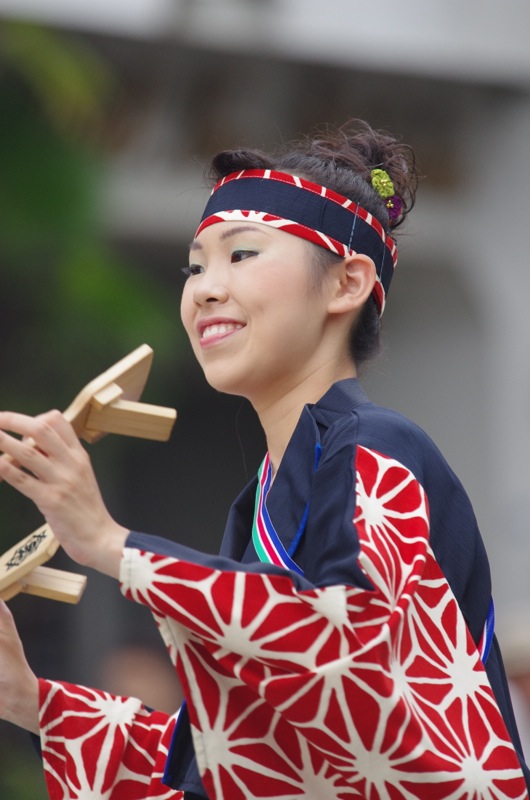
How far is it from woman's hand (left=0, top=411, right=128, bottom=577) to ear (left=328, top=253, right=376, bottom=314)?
0.53 m

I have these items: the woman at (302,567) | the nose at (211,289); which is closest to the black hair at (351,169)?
the woman at (302,567)

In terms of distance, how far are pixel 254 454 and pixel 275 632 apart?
16.7 feet

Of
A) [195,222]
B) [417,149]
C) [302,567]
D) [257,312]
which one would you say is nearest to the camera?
[302,567]

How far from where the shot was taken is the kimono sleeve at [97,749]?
1.91 meters

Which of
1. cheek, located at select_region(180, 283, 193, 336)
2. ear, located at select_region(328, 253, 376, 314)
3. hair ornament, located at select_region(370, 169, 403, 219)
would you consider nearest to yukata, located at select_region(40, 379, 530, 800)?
ear, located at select_region(328, 253, 376, 314)

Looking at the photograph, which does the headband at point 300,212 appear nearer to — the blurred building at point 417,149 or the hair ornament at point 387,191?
the hair ornament at point 387,191

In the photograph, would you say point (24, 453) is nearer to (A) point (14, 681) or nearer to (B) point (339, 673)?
(B) point (339, 673)

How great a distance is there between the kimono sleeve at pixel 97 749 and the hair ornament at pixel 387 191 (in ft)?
2.76

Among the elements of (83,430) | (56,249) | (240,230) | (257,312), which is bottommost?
(83,430)

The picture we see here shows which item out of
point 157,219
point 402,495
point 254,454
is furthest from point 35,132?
point 402,495

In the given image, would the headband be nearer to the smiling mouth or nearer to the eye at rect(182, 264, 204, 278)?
the eye at rect(182, 264, 204, 278)

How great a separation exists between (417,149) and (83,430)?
17.3ft

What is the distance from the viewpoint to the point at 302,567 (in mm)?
1658

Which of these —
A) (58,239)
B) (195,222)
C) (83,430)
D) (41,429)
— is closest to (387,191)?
(83,430)
